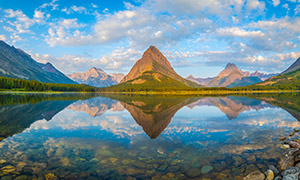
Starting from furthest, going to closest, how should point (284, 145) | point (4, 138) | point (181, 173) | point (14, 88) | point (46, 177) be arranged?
1. point (14, 88)
2. point (4, 138)
3. point (284, 145)
4. point (181, 173)
5. point (46, 177)

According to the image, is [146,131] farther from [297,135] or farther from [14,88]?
[14,88]

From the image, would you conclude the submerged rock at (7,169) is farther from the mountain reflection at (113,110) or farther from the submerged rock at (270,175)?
the submerged rock at (270,175)

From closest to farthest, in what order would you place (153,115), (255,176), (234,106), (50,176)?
(255,176), (50,176), (153,115), (234,106)

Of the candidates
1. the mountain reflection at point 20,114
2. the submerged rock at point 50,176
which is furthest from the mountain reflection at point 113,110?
the submerged rock at point 50,176

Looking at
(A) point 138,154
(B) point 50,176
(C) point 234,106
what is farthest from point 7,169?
(C) point 234,106

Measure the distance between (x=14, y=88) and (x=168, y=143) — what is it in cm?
23874

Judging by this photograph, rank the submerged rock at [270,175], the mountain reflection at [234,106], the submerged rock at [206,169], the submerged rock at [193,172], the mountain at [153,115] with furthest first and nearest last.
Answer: the mountain reflection at [234,106], the mountain at [153,115], the submerged rock at [206,169], the submerged rock at [193,172], the submerged rock at [270,175]

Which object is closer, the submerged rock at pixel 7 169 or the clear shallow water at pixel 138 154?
the submerged rock at pixel 7 169

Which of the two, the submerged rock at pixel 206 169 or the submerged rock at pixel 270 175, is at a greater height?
the submerged rock at pixel 270 175

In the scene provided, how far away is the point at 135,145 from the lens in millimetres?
21734

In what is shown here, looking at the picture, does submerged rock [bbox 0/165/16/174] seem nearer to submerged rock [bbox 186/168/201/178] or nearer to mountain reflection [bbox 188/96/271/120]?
submerged rock [bbox 186/168/201/178]

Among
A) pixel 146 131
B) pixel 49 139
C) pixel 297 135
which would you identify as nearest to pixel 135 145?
pixel 146 131

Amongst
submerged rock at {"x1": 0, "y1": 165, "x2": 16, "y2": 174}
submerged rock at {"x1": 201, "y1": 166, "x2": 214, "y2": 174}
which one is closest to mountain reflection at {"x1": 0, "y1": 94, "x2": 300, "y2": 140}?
submerged rock at {"x1": 201, "y1": 166, "x2": 214, "y2": 174}

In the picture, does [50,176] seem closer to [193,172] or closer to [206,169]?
[193,172]
